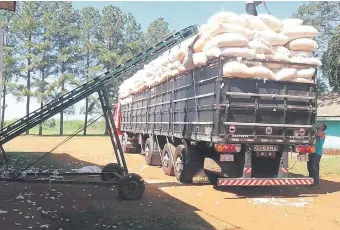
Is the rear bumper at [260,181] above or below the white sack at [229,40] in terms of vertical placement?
below

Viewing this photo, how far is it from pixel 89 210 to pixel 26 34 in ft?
123

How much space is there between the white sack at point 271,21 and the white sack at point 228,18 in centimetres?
49

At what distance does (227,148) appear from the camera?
7.14 m

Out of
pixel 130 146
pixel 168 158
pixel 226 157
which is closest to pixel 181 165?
pixel 168 158

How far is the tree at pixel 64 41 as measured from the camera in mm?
39281

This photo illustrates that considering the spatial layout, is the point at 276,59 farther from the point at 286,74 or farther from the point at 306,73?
the point at 306,73

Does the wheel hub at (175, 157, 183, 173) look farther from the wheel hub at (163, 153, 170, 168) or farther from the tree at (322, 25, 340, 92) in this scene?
the tree at (322, 25, 340, 92)

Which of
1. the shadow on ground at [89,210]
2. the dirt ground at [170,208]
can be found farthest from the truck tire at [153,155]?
the shadow on ground at [89,210]

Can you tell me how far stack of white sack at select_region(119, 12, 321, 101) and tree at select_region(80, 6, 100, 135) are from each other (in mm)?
35054

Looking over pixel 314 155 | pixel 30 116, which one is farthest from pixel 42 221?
pixel 314 155

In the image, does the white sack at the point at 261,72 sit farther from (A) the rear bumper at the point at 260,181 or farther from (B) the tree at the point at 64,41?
(B) the tree at the point at 64,41

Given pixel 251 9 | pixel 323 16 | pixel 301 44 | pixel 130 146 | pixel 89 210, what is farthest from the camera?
pixel 323 16

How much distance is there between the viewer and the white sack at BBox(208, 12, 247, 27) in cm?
737

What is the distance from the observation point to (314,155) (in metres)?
8.84
